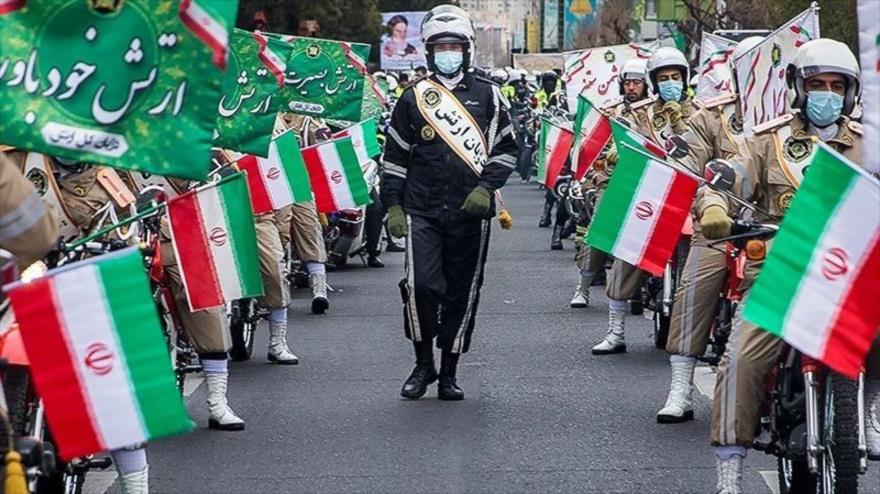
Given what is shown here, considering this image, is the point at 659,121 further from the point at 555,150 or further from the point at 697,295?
the point at 555,150

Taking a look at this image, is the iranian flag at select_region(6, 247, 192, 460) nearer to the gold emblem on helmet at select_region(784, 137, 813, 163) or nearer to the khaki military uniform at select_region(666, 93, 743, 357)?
the gold emblem on helmet at select_region(784, 137, 813, 163)

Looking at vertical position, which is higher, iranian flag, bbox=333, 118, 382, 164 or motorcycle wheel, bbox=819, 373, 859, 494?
motorcycle wheel, bbox=819, 373, 859, 494

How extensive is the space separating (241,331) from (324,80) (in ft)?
13.2

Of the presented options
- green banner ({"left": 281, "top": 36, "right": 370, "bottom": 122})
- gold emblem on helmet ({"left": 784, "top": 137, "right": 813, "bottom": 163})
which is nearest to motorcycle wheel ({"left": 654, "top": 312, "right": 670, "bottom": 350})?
green banner ({"left": 281, "top": 36, "right": 370, "bottom": 122})

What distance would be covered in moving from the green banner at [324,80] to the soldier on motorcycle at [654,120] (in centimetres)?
319

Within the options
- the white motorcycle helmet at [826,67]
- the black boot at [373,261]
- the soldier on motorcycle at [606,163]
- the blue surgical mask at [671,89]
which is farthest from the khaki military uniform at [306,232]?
the white motorcycle helmet at [826,67]

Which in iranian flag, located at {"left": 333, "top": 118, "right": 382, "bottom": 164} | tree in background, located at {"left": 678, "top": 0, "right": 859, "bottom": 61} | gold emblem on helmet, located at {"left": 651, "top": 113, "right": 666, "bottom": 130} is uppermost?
gold emblem on helmet, located at {"left": 651, "top": 113, "right": 666, "bottom": 130}

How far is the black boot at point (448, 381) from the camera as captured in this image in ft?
37.9

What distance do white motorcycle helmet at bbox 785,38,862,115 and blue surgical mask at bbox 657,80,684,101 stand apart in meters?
5.69

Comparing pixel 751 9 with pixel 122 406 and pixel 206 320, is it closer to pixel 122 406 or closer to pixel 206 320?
pixel 206 320

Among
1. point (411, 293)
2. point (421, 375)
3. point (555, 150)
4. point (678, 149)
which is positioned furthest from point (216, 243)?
point (555, 150)

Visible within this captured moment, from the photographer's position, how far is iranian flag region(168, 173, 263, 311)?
8.62 meters

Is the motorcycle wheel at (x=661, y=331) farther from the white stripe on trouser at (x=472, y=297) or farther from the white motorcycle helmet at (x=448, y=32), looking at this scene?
the white motorcycle helmet at (x=448, y=32)

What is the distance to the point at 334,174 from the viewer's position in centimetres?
1625
